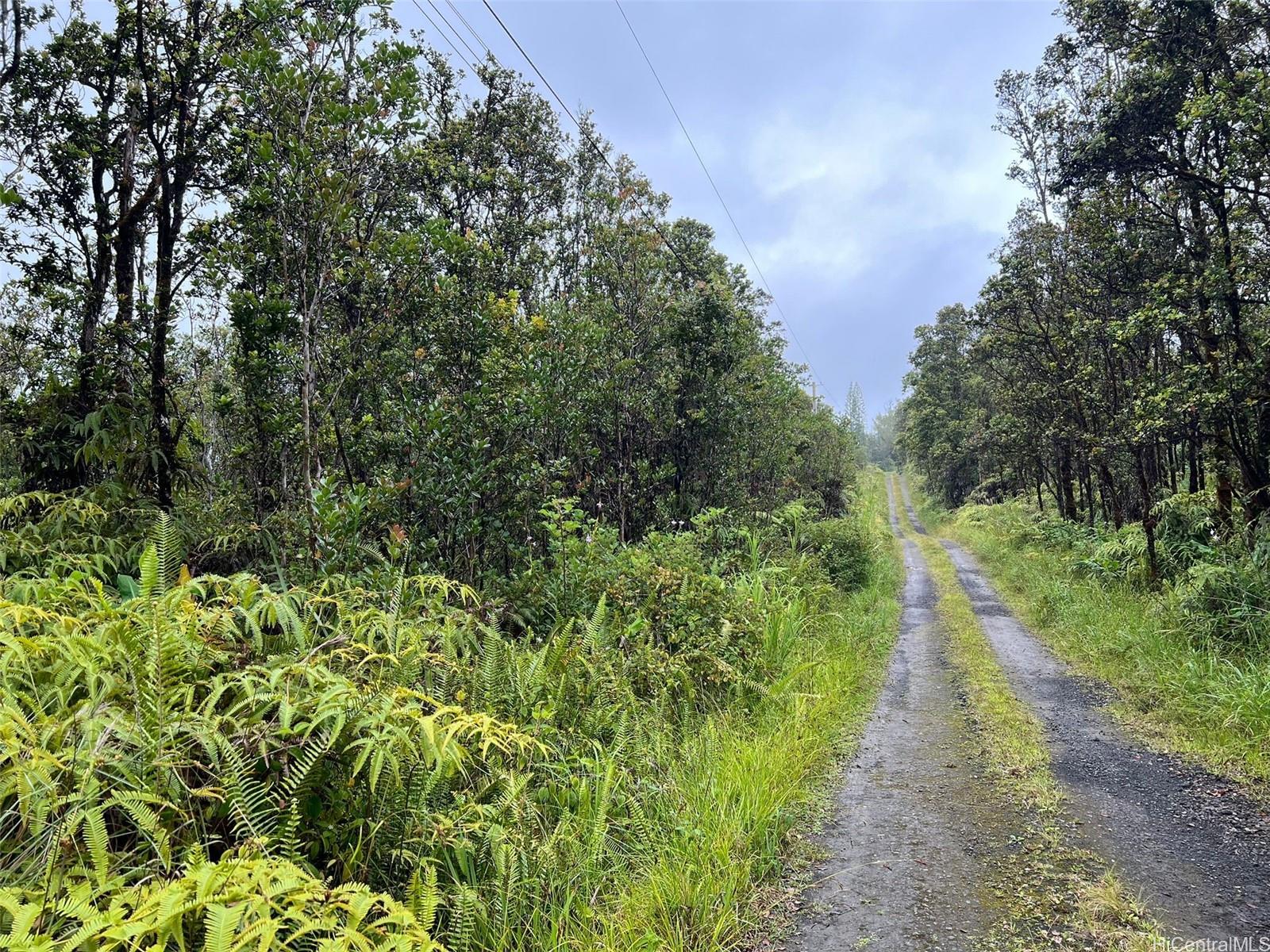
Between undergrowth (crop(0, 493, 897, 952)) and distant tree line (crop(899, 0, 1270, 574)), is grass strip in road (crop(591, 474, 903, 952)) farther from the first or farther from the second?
distant tree line (crop(899, 0, 1270, 574))

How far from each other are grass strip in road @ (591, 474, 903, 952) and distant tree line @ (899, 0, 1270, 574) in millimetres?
5692

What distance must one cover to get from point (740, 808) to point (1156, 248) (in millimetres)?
10851

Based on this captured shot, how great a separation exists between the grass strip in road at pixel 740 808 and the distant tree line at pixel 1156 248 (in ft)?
18.7

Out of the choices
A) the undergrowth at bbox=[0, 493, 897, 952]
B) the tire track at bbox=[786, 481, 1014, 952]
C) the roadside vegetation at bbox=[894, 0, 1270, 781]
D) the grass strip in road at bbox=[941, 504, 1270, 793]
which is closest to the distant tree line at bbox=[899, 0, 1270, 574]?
the roadside vegetation at bbox=[894, 0, 1270, 781]

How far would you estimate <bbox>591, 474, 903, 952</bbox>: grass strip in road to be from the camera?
9.40ft

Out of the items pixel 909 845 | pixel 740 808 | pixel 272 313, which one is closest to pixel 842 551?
pixel 909 845

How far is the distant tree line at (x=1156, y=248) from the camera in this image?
23.4 ft

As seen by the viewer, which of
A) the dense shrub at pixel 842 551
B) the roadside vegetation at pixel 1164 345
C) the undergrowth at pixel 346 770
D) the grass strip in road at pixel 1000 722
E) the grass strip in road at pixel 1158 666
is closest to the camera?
the undergrowth at pixel 346 770

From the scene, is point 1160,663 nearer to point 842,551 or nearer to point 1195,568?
point 1195,568

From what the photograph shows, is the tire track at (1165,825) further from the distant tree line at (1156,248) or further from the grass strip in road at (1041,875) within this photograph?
the distant tree line at (1156,248)

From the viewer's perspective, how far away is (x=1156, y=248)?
9531mm

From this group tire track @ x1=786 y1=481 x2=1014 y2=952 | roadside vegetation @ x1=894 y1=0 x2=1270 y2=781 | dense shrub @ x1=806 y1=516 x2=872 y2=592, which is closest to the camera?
tire track @ x1=786 y1=481 x2=1014 y2=952

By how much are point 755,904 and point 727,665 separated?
2.45 metres

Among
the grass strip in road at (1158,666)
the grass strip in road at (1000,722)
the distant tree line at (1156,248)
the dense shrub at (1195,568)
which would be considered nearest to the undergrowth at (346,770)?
the grass strip in road at (1000,722)
